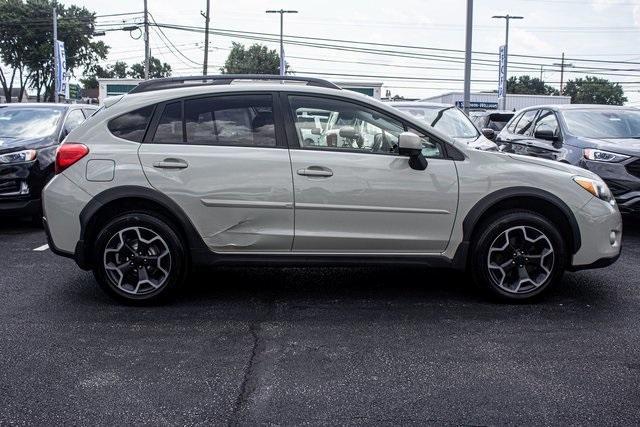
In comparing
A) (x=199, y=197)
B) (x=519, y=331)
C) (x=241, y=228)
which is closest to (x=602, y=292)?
(x=519, y=331)

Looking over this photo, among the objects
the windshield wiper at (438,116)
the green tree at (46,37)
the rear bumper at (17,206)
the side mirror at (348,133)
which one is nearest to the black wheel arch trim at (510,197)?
the side mirror at (348,133)

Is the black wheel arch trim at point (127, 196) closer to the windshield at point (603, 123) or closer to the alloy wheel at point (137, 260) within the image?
the alloy wheel at point (137, 260)

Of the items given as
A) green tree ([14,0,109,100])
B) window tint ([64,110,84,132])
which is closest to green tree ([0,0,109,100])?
green tree ([14,0,109,100])

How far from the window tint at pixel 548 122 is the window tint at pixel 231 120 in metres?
5.18

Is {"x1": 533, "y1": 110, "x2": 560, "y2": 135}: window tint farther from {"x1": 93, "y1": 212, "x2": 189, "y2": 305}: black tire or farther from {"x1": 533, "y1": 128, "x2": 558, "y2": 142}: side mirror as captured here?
{"x1": 93, "y1": 212, "x2": 189, "y2": 305}: black tire

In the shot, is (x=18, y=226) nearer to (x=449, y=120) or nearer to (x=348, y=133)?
(x=348, y=133)

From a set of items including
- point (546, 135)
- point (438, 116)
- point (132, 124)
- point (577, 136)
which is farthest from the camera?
point (438, 116)

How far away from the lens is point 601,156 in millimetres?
7809

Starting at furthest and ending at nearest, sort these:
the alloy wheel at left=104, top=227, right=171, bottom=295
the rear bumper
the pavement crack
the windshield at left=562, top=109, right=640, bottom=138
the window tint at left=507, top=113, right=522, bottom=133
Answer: the window tint at left=507, top=113, right=522, bottom=133
the windshield at left=562, top=109, right=640, bottom=138
the rear bumper
the alloy wheel at left=104, top=227, right=171, bottom=295
the pavement crack

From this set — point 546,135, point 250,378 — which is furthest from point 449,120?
point 250,378

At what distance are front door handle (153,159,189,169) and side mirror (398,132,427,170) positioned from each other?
63.3 inches

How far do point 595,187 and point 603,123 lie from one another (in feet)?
13.5

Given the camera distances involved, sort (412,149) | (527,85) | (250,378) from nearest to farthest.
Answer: (250,378) → (412,149) → (527,85)

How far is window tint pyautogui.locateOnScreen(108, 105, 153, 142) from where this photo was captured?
501 cm
